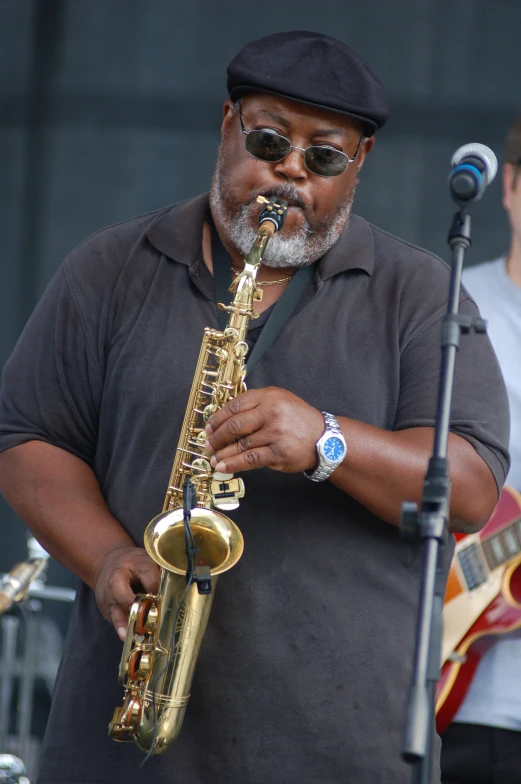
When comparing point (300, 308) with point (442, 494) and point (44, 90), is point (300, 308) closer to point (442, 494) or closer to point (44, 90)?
point (442, 494)

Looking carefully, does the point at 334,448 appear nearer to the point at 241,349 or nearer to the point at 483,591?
the point at 241,349

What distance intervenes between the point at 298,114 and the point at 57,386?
91 centimetres

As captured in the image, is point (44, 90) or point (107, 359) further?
point (44, 90)

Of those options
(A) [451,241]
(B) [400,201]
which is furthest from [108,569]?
(B) [400,201]

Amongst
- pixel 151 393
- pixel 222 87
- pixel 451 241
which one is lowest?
pixel 151 393

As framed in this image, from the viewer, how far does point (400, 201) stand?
5078 millimetres

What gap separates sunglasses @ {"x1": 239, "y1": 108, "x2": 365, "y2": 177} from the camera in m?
2.86

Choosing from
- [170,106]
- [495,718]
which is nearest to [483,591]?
[495,718]

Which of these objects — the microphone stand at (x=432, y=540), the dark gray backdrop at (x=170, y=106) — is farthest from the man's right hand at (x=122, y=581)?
the dark gray backdrop at (x=170, y=106)

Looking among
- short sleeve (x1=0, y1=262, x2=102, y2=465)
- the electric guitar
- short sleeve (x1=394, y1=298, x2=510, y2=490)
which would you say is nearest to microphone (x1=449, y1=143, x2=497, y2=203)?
short sleeve (x1=394, y1=298, x2=510, y2=490)

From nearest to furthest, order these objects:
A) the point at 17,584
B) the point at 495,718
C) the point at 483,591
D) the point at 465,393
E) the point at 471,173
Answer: the point at 471,173 → the point at 465,393 → the point at 495,718 → the point at 483,591 → the point at 17,584

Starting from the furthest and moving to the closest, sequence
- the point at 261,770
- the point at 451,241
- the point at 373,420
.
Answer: the point at 373,420, the point at 261,770, the point at 451,241

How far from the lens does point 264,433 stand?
253cm

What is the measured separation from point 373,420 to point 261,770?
851mm
